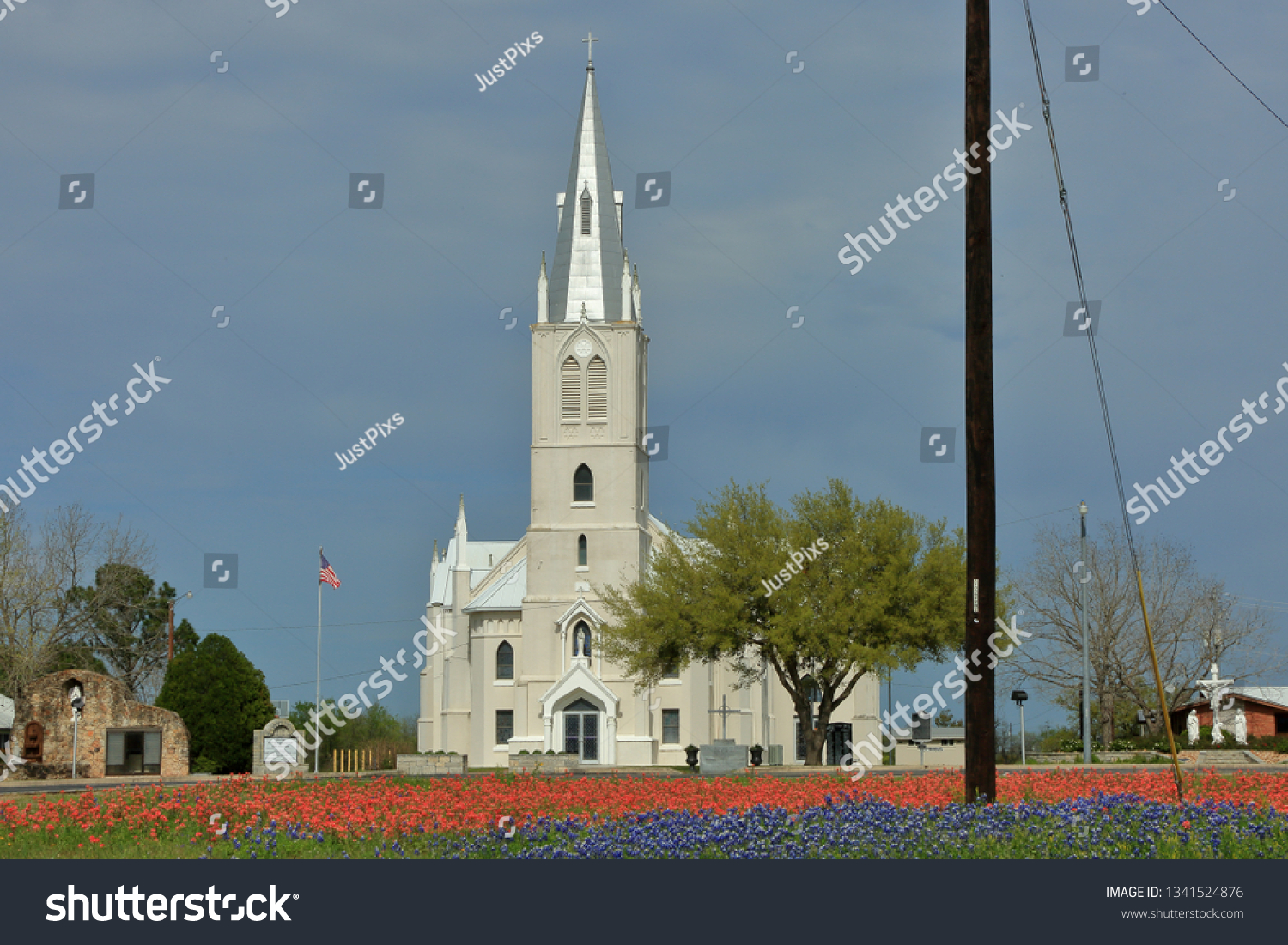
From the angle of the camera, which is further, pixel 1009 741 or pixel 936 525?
pixel 1009 741

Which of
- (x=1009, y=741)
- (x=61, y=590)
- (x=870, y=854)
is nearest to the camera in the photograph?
(x=870, y=854)

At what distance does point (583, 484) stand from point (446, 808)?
1961 inches

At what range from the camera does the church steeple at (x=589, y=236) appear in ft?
219

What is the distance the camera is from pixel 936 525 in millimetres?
45812

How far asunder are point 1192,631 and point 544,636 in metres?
29.7

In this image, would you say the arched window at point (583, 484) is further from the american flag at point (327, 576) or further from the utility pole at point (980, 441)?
the utility pole at point (980, 441)

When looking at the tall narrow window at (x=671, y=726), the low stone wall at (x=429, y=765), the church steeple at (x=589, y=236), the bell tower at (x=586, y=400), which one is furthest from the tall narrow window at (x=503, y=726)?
the low stone wall at (x=429, y=765)

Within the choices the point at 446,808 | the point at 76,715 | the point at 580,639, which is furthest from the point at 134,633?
the point at 446,808

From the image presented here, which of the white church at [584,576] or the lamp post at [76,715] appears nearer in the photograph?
the lamp post at [76,715]

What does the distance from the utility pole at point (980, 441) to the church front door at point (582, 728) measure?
47350mm

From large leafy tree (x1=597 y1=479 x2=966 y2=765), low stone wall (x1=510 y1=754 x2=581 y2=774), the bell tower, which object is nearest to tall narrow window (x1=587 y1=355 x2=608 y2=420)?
the bell tower

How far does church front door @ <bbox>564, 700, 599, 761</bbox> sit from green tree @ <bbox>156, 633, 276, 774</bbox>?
14237 mm
